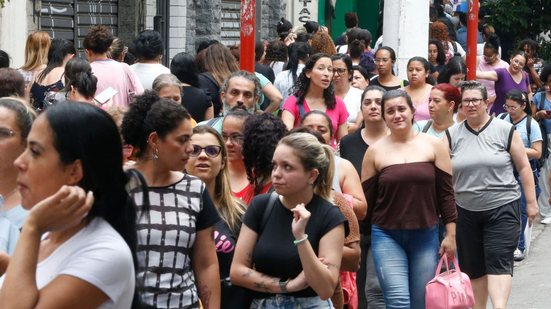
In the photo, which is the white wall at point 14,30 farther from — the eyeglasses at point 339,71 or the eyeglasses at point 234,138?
the eyeglasses at point 234,138

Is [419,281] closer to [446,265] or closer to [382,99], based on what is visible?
[446,265]

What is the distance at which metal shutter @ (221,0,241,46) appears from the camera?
24.5 metres

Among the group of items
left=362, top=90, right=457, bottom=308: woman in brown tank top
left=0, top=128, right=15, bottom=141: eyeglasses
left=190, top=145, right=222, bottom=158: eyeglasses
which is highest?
left=0, top=128, right=15, bottom=141: eyeglasses

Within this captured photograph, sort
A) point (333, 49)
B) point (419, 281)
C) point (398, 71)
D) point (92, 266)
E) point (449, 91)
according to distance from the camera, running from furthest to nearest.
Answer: point (398, 71)
point (333, 49)
point (449, 91)
point (419, 281)
point (92, 266)

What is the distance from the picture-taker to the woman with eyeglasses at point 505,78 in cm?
1606

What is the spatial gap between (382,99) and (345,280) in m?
2.10

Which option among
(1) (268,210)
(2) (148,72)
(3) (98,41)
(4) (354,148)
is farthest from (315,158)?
(2) (148,72)

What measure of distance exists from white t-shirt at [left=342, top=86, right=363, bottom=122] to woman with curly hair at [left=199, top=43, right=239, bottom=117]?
45.3 inches

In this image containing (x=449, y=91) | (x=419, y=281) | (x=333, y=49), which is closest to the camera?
(x=419, y=281)

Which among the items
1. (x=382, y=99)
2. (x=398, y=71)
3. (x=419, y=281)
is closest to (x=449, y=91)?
(x=382, y=99)

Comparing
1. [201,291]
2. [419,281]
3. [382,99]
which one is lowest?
[419,281]

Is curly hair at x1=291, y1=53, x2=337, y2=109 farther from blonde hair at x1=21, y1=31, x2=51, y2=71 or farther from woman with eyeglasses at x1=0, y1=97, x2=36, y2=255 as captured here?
woman with eyeglasses at x1=0, y1=97, x2=36, y2=255

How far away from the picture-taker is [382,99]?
8.90 meters

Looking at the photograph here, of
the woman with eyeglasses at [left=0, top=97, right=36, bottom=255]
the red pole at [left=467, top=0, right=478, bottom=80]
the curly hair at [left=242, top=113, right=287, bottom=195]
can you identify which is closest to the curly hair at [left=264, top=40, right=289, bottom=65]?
the red pole at [left=467, top=0, right=478, bottom=80]
